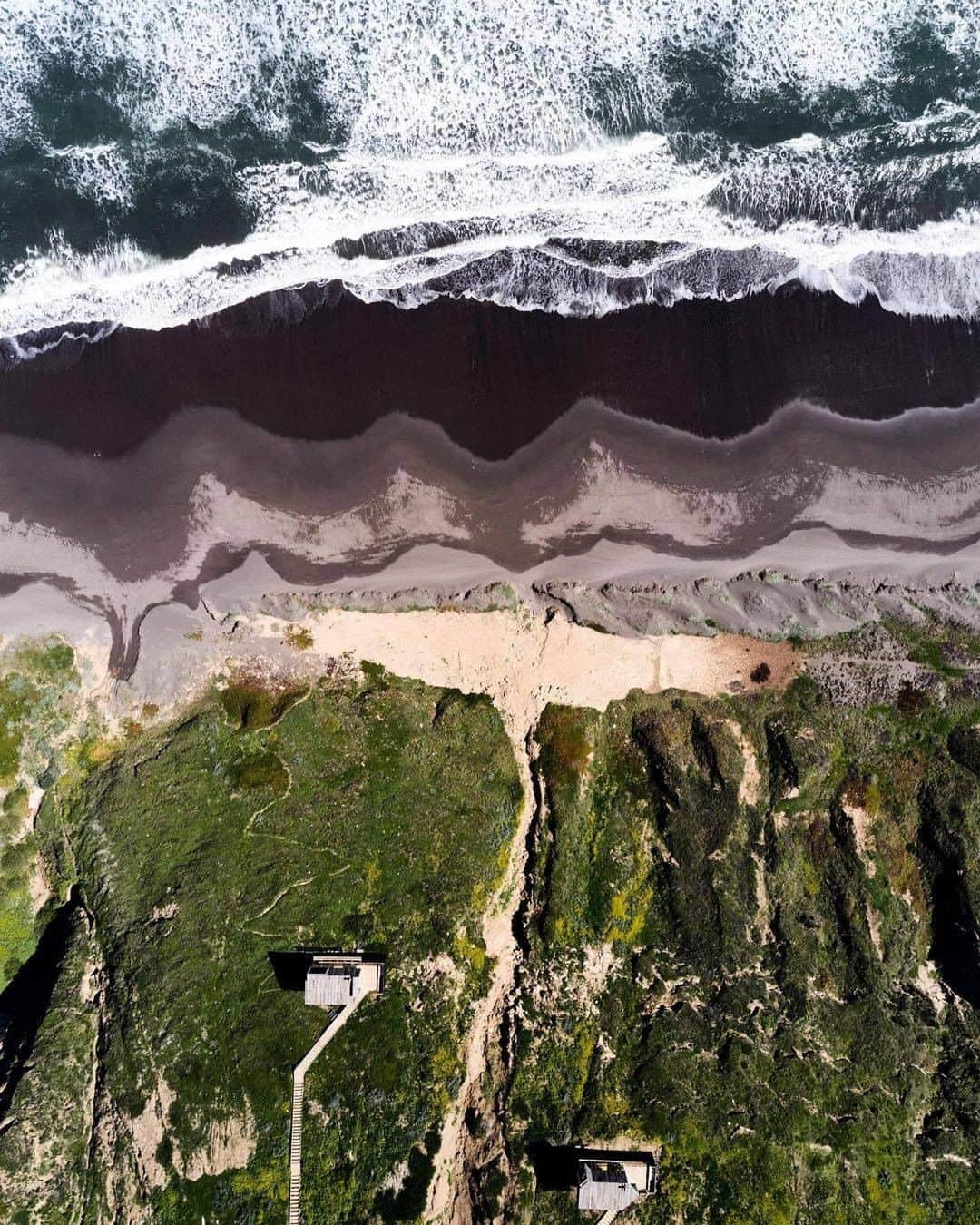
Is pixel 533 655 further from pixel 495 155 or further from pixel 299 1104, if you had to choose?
pixel 495 155

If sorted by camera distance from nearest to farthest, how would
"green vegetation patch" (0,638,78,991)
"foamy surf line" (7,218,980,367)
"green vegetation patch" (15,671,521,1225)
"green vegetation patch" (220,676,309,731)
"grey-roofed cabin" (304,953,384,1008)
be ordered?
"grey-roofed cabin" (304,953,384,1008), "green vegetation patch" (15,671,521,1225), "green vegetation patch" (0,638,78,991), "green vegetation patch" (220,676,309,731), "foamy surf line" (7,218,980,367)

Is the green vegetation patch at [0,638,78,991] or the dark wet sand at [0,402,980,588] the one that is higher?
the dark wet sand at [0,402,980,588]

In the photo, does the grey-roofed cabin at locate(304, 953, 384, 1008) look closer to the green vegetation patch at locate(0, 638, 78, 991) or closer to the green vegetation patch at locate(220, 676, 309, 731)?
the green vegetation patch at locate(220, 676, 309, 731)

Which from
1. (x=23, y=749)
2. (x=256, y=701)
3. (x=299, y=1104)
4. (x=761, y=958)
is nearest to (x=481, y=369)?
(x=256, y=701)

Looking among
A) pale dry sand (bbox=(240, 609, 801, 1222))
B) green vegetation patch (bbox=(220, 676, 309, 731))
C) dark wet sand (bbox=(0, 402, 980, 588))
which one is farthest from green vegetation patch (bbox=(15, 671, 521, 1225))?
dark wet sand (bbox=(0, 402, 980, 588))

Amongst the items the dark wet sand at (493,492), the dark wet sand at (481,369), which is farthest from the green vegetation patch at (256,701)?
the dark wet sand at (481,369)

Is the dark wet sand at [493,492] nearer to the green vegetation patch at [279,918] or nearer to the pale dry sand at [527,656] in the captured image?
the pale dry sand at [527,656]

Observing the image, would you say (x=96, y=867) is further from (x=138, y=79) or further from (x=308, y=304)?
(x=138, y=79)
